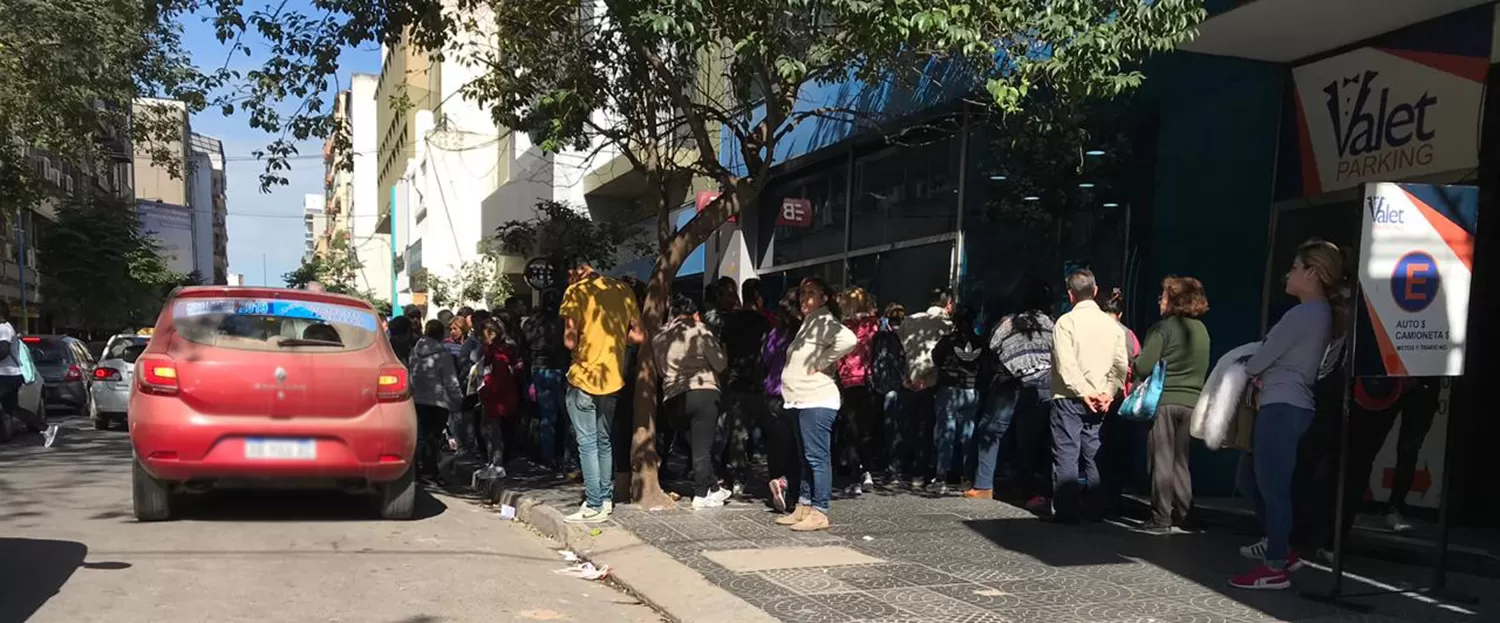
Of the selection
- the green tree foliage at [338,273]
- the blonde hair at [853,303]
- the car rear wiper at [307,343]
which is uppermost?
the blonde hair at [853,303]

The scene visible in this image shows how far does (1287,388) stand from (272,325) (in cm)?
593

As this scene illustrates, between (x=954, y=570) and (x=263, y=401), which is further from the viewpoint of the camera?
(x=263, y=401)

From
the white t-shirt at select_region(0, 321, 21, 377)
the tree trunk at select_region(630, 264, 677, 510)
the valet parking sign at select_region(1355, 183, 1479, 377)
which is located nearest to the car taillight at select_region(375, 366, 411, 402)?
the tree trunk at select_region(630, 264, 677, 510)

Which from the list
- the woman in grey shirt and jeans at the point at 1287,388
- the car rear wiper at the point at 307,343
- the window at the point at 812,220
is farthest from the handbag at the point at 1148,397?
the window at the point at 812,220

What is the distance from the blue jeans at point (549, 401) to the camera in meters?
8.87

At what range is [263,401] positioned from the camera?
604 cm

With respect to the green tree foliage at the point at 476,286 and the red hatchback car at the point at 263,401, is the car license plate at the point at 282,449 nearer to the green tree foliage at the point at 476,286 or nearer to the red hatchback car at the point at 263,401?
the red hatchback car at the point at 263,401

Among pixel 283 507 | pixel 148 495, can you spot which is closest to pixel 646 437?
pixel 283 507

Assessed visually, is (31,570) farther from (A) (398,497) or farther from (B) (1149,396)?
(B) (1149,396)

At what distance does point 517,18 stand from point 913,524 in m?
5.70

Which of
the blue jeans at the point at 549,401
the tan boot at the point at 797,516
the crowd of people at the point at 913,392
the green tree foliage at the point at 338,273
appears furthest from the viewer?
the green tree foliage at the point at 338,273

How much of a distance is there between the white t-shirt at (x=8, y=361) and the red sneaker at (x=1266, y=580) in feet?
38.4

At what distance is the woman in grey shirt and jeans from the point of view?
4.83 meters

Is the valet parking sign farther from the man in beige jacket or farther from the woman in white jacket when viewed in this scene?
the woman in white jacket
